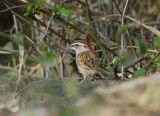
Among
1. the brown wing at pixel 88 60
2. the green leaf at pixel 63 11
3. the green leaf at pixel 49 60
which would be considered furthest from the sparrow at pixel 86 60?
the green leaf at pixel 49 60

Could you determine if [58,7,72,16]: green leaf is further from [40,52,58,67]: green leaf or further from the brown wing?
[40,52,58,67]: green leaf

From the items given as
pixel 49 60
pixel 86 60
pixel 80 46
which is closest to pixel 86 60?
pixel 86 60

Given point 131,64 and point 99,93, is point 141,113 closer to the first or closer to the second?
point 99,93

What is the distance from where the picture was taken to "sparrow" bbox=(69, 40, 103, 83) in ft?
12.9

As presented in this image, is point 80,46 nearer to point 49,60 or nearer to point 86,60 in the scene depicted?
point 86,60

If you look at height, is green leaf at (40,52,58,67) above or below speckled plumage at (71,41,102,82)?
above

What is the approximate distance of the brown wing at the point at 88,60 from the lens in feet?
13.0

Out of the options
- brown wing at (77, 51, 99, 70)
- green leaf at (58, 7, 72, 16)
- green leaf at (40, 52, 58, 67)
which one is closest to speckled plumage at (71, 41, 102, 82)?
brown wing at (77, 51, 99, 70)

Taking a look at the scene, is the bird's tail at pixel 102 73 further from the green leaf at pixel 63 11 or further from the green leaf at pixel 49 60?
the green leaf at pixel 49 60

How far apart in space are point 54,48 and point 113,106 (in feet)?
10.6

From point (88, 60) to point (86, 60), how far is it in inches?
1.3

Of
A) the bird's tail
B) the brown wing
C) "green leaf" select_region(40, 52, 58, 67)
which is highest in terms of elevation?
"green leaf" select_region(40, 52, 58, 67)

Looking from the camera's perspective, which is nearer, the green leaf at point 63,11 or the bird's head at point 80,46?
the green leaf at point 63,11

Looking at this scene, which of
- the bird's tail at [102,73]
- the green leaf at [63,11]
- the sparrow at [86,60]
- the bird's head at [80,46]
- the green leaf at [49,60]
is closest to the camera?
the green leaf at [49,60]
